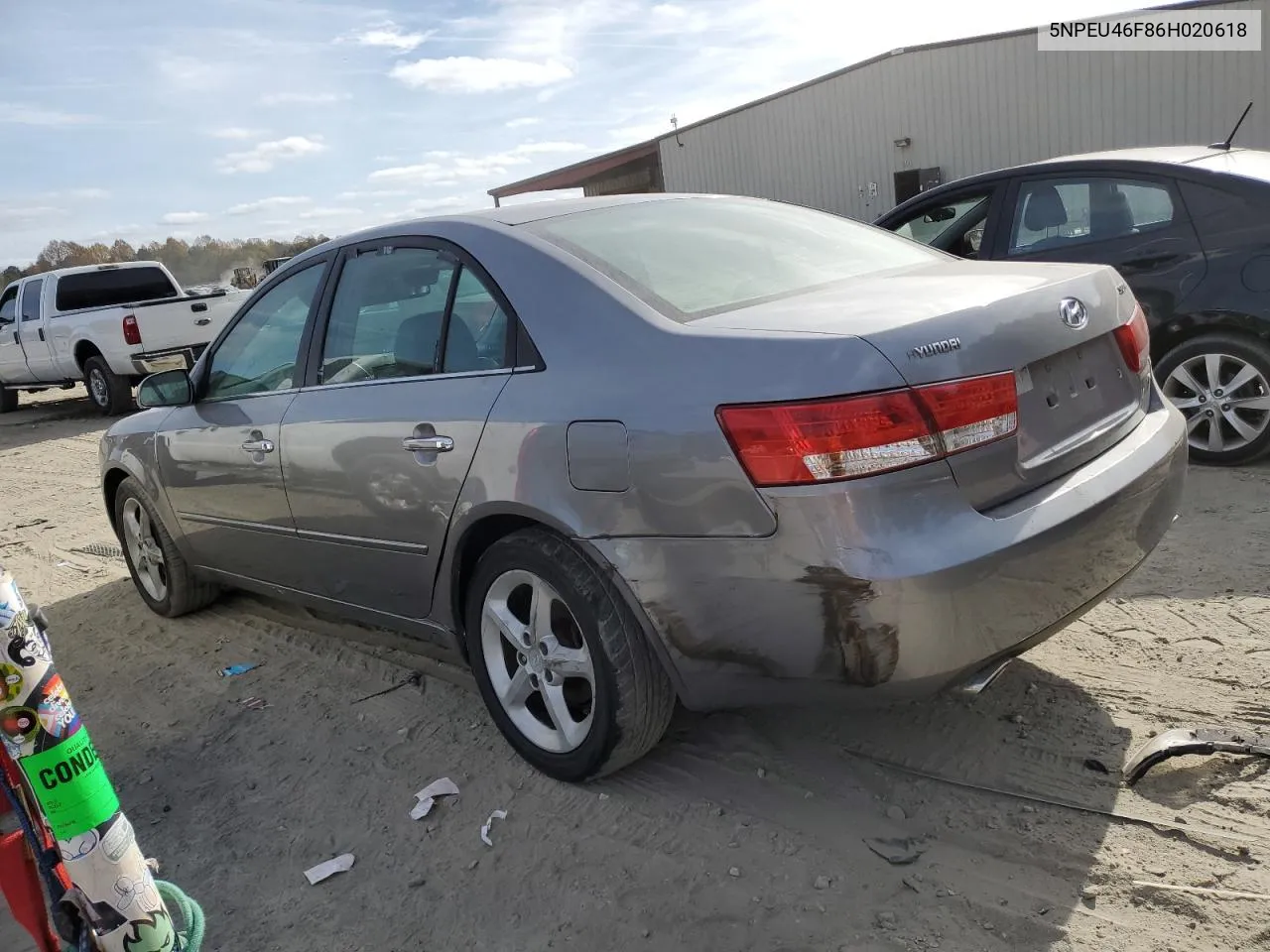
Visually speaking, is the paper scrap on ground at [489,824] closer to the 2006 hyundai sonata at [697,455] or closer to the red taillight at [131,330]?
the 2006 hyundai sonata at [697,455]

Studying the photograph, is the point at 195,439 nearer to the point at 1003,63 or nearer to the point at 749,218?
the point at 749,218

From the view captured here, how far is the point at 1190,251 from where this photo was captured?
5.21m

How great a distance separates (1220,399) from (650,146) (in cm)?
2110

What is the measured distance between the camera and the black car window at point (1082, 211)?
5.41 m

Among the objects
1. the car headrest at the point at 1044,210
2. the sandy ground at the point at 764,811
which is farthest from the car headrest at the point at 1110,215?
the sandy ground at the point at 764,811

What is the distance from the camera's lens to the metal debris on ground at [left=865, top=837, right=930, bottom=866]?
2.57m

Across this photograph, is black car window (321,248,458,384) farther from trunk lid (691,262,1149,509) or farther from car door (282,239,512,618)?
trunk lid (691,262,1149,509)

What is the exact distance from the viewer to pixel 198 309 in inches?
528

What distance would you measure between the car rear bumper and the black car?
296cm

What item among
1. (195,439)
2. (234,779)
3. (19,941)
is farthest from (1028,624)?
(195,439)

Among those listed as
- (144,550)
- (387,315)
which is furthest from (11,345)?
(387,315)

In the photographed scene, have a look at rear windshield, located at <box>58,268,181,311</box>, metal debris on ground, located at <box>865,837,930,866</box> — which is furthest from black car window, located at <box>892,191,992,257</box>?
rear windshield, located at <box>58,268,181,311</box>

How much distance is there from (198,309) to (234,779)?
37.0ft

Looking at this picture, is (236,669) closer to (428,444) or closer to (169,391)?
(169,391)
